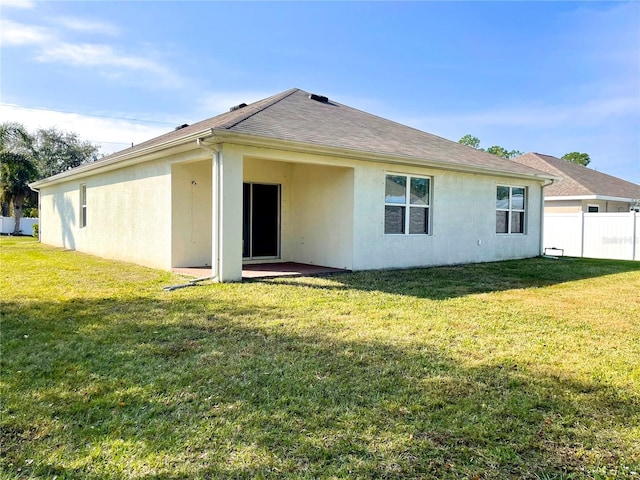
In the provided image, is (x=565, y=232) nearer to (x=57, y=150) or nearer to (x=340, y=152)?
(x=340, y=152)

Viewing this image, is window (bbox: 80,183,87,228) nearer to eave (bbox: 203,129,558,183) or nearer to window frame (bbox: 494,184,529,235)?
eave (bbox: 203,129,558,183)

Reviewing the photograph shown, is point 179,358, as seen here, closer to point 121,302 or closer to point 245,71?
point 121,302

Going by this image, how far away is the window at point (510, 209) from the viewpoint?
13.6 metres

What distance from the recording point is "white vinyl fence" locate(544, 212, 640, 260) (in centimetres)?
1669

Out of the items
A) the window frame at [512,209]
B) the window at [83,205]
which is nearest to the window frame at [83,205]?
the window at [83,205]

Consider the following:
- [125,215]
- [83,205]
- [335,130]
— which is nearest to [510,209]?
[335,130]

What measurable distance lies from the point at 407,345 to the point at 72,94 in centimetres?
2635

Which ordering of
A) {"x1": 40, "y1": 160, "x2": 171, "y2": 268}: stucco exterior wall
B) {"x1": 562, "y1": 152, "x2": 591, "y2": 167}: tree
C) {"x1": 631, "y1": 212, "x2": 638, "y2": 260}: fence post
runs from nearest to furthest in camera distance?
{"x1": 40, "y1": 160, "x2": 171, "y2": 268}: stucco exterior wall
{"x1": 631, "y1": 212, "x2": 638, "y2": 260}: fence post
{"x1": 562, "y1": 152, "x2": 591, "y2": 167}: tree

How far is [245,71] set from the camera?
62.4 feet

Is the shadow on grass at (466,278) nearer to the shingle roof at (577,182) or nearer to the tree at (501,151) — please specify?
the shingle roof at (577,182)

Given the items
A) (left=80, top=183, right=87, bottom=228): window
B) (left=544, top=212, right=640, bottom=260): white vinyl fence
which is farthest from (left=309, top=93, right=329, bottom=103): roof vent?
(left=544, top=212, right=640, bottom=260): white vinyl fence

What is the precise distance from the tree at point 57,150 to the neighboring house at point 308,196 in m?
31.4

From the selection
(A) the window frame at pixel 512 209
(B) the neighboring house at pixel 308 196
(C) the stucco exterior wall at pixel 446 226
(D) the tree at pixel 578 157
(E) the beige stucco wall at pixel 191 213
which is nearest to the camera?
(B) the neighboring house at pixel 308 196

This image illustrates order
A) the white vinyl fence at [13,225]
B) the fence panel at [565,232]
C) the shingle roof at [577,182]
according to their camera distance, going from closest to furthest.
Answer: the fence panel at [565,232], the shingle roof at [577,182], the white vinyl fence at [13,225]
